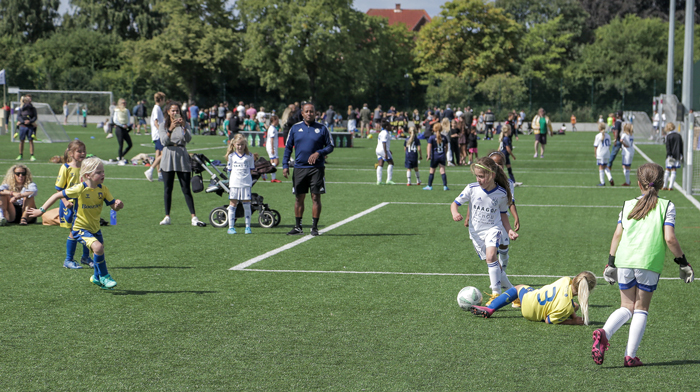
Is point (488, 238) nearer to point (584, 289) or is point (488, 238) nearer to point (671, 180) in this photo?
point (584, 289)

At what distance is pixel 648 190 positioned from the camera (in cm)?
562

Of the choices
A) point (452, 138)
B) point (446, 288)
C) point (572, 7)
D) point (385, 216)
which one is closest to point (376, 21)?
point (572, 7)

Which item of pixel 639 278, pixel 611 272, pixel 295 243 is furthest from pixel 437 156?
pixel 639 278

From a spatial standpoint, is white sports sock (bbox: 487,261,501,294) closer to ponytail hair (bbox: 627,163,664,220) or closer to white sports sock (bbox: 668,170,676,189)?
ponytail hair (bbox: 627,163,664,220)

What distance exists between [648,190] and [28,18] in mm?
90930

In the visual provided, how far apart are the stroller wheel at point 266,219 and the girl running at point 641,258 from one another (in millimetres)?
7698

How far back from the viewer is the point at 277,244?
11164mm

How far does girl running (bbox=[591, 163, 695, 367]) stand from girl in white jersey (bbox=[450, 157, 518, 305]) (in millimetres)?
1735

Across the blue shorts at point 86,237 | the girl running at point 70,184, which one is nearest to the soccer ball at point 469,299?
the blue shorts at point 86,237

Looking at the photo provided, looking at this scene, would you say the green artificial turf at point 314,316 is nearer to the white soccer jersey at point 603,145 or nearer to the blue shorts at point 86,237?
→ the blue shorts at point 86,237

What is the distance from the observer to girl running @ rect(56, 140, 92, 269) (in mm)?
8555

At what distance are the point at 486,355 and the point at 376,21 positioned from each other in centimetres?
6604

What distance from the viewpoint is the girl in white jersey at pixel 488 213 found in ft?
24.3

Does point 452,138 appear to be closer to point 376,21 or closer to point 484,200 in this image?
point 484,200
